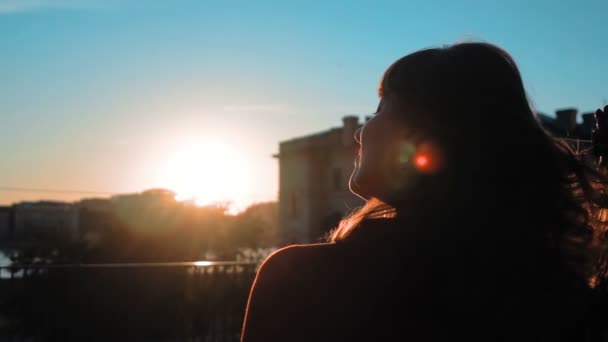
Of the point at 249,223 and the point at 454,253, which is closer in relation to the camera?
the point at 454,253

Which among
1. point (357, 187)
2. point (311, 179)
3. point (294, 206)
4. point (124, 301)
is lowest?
point (294, 206)

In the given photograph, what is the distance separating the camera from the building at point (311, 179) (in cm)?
3841

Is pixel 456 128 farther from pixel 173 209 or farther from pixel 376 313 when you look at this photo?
pixel 173 209

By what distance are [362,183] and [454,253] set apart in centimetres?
21

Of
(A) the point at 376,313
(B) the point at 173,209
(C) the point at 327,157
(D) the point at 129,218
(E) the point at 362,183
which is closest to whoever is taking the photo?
(A) the point at 376,313

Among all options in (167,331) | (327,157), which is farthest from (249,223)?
(167,331)

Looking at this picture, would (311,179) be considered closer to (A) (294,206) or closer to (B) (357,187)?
(A) (294,206)

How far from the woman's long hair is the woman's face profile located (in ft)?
0.08

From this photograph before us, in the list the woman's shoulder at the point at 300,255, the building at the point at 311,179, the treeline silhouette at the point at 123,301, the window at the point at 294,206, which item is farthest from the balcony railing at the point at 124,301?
the window at the point at 294,206

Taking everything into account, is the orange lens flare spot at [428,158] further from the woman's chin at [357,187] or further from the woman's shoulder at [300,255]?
the woman's shoulder at [300,255]

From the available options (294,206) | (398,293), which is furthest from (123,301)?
(294,206)

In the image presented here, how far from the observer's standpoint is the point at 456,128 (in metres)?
1.15

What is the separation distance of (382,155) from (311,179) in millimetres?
39805

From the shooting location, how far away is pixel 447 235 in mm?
1064
